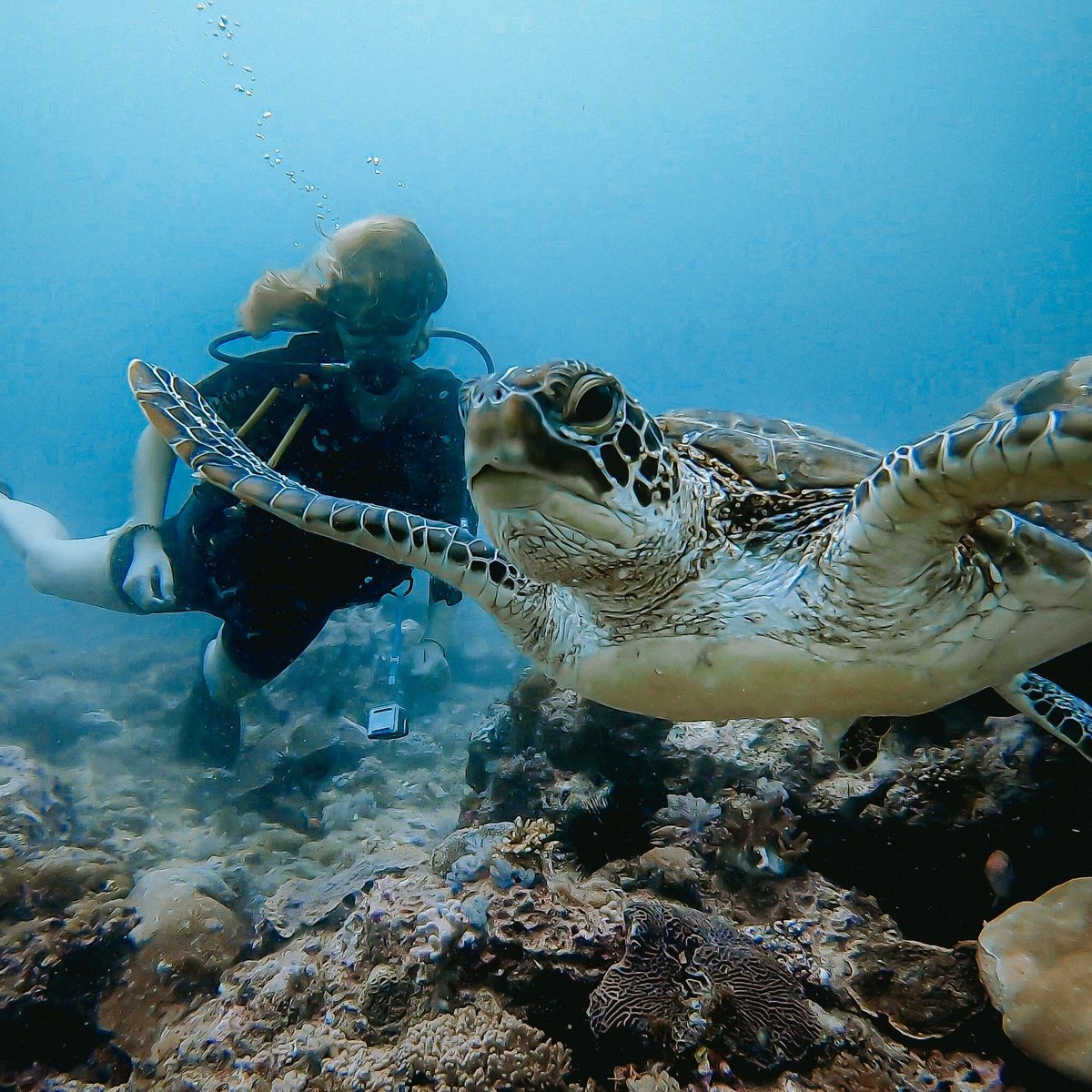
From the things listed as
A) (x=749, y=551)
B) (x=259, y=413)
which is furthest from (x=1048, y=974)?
(x=259, y=413)

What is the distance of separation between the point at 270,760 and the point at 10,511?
3.85m

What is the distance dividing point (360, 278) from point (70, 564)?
349 centimetres

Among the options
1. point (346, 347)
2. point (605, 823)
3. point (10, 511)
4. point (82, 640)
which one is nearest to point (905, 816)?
point (605, 823)

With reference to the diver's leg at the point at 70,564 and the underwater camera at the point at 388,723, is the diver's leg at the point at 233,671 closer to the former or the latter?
the diver's leg at the point at 70,564

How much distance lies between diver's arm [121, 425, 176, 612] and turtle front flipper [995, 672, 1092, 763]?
5448 mm

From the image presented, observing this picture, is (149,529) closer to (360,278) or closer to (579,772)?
(360,278)

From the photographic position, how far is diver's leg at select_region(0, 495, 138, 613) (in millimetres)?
5008

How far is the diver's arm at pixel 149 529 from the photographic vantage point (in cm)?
480

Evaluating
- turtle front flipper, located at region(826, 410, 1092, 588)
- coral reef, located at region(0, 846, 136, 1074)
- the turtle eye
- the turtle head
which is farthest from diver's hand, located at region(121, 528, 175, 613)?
turtle front flipper, located at region(826, 410, 1092, 588)

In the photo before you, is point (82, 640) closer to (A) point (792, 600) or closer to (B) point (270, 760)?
(B) point (270, 760)

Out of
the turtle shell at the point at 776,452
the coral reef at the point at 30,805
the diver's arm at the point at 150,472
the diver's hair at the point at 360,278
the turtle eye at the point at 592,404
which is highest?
the diver's hair at the point at 360,278

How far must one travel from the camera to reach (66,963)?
11.0 feet

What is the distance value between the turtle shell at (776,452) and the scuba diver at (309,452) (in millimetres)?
2479

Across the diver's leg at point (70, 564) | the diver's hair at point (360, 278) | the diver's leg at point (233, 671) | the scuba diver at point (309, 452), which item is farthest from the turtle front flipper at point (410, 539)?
the diver's leg at point (70, 564)
